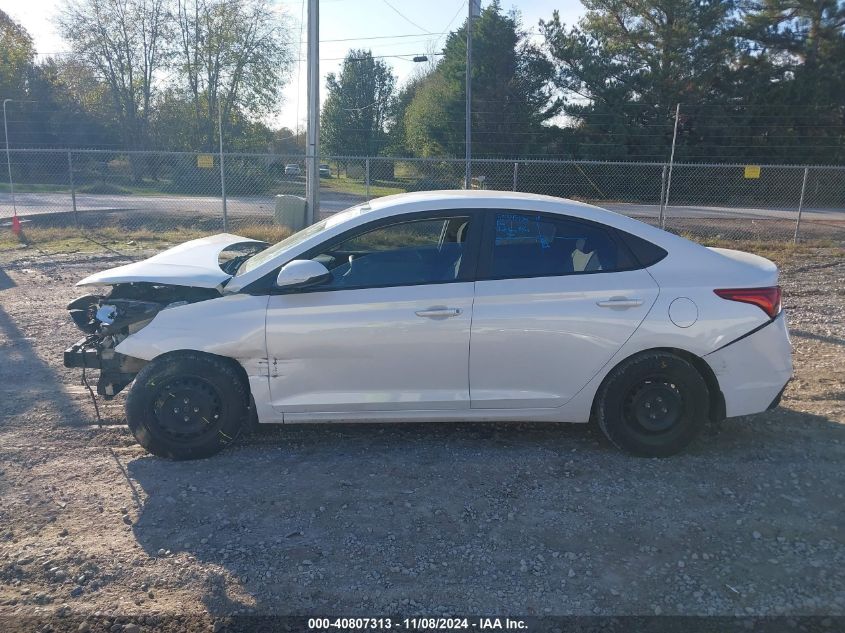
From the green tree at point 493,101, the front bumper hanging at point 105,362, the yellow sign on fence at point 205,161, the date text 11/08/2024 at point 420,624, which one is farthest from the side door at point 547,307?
the green tree at point 493,101

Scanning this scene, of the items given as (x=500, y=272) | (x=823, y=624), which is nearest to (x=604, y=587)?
(x=823, y=624)

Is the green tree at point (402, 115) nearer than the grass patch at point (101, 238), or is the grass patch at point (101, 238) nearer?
the grass patch at point (101, 238)

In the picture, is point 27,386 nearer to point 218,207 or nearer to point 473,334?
point 473,334

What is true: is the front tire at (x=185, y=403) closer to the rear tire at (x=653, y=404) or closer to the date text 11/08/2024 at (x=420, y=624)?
the date text 11/08/2024 at (x=420, y=624)

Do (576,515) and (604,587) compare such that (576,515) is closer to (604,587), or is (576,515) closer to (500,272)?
(604,587)

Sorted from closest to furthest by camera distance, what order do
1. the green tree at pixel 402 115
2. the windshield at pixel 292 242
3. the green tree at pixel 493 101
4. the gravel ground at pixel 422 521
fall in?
the gravel ground at pixel 422 521 < the windshield at pixel 292 242 < the green tree at pixel 493 101 < the green tree at pixel 402 115

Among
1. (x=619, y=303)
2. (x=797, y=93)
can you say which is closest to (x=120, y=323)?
→ (x=619, y=303)

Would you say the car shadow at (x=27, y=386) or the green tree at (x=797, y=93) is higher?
the green tree at (x=797, y=93)

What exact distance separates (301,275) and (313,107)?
8.85 m

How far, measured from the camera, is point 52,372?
6.26 metres

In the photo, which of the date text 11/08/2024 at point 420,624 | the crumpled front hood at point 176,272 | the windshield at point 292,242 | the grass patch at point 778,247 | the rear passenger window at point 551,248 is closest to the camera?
the date text 11/08/2024 at point 420,624

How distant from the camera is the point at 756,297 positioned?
14.5 feet

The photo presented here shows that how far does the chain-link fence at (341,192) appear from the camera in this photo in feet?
61.8

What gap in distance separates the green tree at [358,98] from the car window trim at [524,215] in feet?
142
